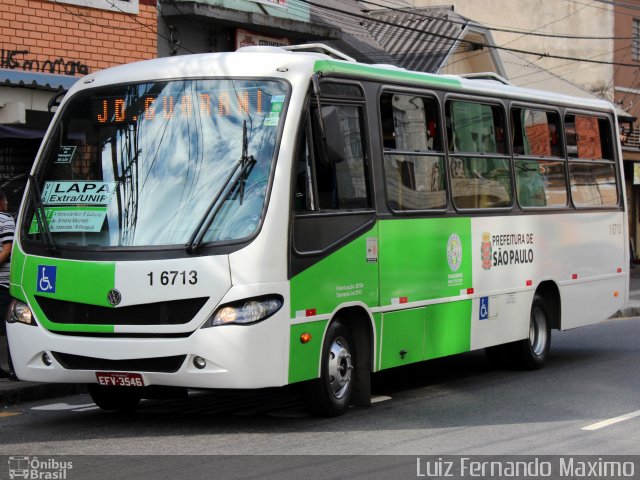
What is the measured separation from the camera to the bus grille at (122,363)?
343 inches

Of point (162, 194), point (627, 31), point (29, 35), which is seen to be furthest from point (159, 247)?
point (627, 31)

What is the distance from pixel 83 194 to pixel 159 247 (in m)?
0.92

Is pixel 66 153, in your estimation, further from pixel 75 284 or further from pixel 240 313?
pixel 240 313

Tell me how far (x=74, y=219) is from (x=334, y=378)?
239 cm

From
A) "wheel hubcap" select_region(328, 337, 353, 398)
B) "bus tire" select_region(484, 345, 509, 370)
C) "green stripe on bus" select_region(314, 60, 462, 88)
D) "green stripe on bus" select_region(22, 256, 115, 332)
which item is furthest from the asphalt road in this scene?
"green stripe on bus" select_region(314, 60, 462, 88)

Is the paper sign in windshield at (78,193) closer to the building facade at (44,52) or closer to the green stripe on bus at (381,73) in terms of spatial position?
the green stripe on bus at (381,73)

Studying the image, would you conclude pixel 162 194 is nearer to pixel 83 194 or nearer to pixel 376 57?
pixel 83 194

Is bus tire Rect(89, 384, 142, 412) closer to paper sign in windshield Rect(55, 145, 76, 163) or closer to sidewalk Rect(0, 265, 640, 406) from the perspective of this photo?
sidewalk Rect(0, 265, 640, 406)

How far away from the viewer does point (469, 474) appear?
7.50 metres

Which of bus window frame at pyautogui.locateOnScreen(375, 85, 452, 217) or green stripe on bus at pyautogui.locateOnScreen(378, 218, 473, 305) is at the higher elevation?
bus window frame at pyautogui.locateOnScreen(375, 85, 452, 217)

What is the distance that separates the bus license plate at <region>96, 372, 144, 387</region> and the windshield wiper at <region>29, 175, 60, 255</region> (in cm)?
102

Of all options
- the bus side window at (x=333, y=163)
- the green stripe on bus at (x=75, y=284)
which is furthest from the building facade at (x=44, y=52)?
the bus side window at (x=333, y=163)

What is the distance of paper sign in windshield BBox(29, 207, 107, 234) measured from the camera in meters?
9.13

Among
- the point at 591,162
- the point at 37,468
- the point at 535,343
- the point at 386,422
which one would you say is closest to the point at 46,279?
the point at 37,468
